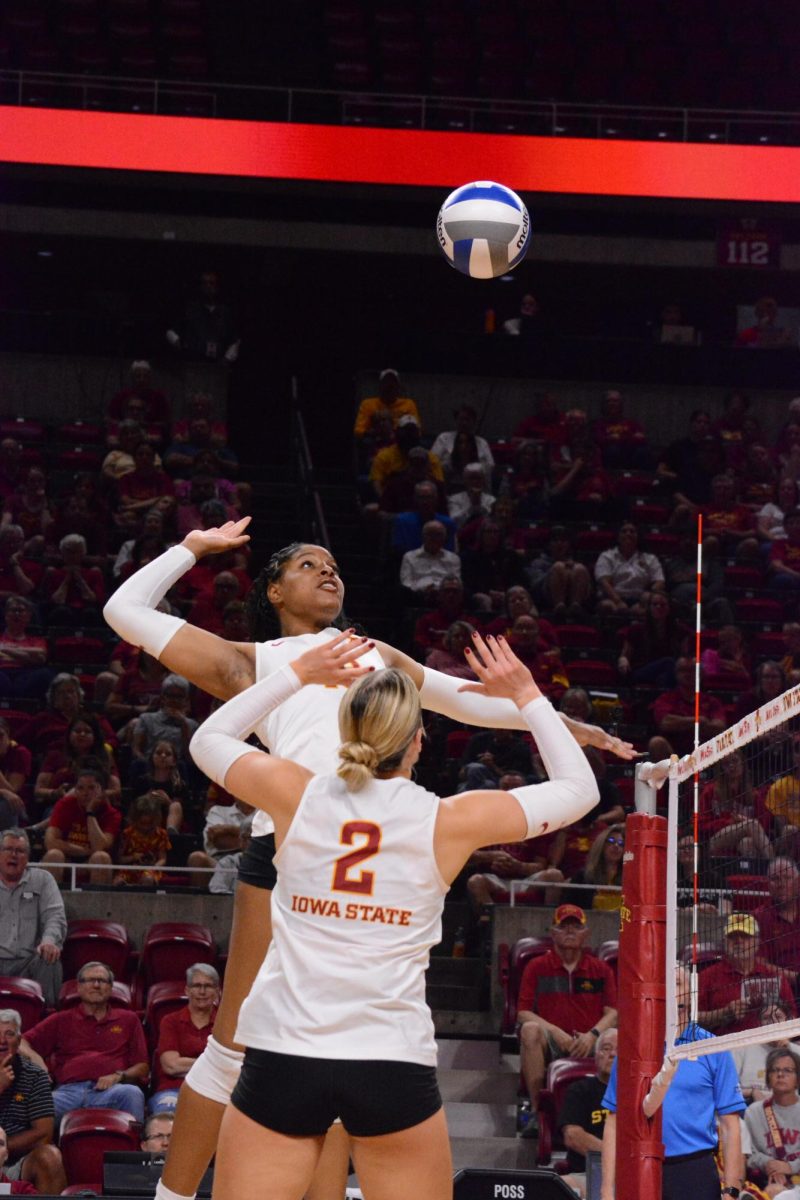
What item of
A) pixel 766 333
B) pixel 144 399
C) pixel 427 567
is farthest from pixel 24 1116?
pixel 766 333

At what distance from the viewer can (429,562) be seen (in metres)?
14.9

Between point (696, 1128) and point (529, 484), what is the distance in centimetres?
1007

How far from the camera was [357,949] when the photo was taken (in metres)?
3.78

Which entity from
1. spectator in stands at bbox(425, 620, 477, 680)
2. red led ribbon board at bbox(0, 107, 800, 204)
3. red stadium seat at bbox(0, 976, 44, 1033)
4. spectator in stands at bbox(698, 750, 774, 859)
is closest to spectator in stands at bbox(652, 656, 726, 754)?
spectator in stands at bbox(425, 620, 477, 680)

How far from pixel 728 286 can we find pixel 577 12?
3.65 m

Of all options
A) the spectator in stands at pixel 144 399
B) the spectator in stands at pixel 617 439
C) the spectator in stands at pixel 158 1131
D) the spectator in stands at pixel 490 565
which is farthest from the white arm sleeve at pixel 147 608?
the spectator in stands at pixel 617 439

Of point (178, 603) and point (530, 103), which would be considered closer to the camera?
point (178, 603)

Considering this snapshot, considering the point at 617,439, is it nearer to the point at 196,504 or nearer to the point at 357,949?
the point at 196,504

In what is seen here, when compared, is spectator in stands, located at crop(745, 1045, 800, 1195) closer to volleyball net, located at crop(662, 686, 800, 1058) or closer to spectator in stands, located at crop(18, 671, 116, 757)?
volleyball net, located at crop(662, 686, 800, 1058)

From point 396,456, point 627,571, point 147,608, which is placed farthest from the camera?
point 396,456

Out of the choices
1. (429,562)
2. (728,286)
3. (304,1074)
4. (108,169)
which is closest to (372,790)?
(304,1074)

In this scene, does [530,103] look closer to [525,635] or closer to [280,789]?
[525,635]

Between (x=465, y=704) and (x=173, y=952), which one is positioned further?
(x=173, y=952)

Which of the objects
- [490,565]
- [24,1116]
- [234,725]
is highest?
[490,565]
